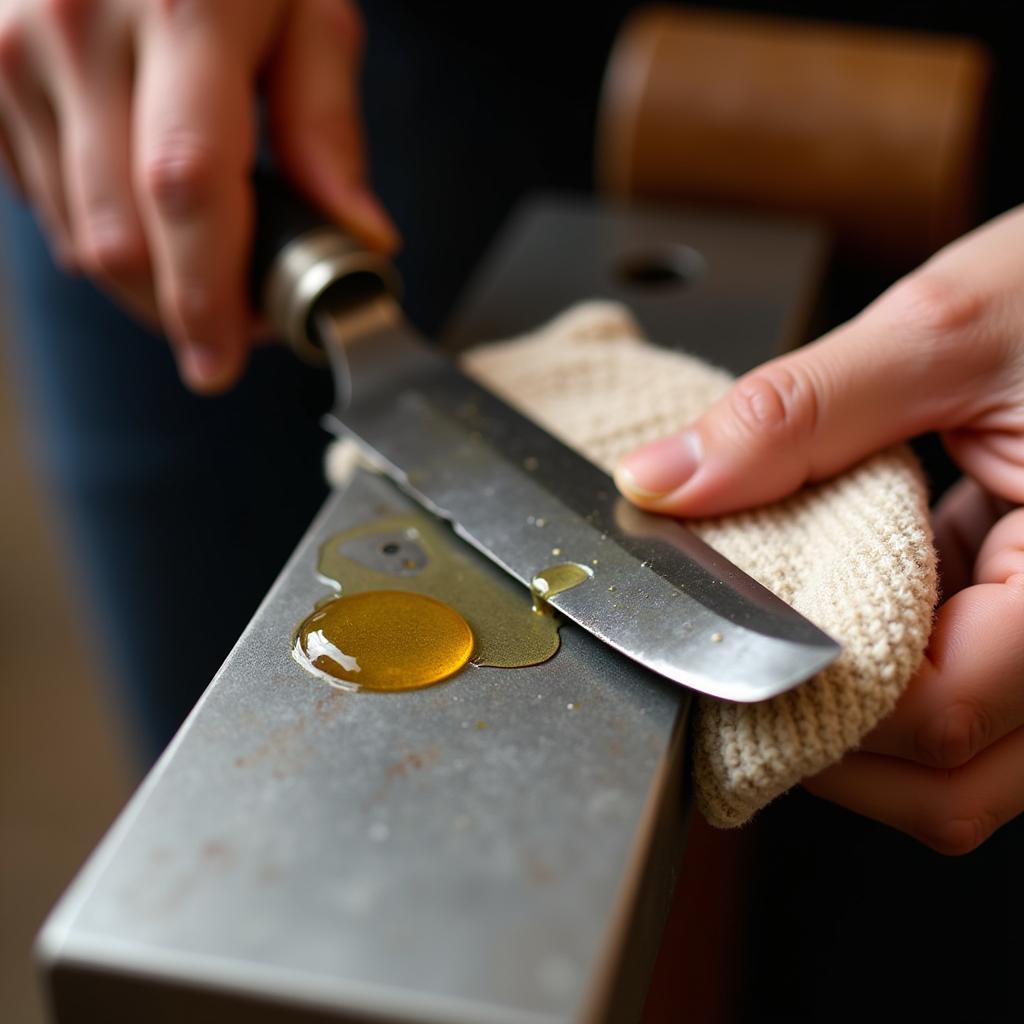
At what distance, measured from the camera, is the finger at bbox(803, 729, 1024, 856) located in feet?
1.41

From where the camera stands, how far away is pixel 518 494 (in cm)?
47

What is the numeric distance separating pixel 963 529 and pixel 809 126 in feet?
1.12

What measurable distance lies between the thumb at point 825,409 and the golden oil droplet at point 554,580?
2.0 inches

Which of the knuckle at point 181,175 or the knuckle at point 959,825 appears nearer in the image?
the knuckle at point 959,825

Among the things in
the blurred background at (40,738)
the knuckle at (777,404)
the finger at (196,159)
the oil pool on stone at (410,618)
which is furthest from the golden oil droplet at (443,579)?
the blurred background at (40,738)

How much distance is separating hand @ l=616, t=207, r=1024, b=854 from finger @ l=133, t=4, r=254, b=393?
0.29 metres

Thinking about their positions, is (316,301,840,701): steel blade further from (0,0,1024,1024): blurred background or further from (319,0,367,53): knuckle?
(0,0,1024,1024): blurred background

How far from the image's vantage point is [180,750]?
0.36 metres

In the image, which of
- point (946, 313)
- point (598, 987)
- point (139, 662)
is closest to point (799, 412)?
point (946, 313)

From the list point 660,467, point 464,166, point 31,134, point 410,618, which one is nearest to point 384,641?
point 410,618

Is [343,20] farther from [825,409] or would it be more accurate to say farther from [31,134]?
[825,409]

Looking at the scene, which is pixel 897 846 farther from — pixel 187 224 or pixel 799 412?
pixel 187 224

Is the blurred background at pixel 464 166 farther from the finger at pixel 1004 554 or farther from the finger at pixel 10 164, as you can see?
the finger at pixel 1004 554

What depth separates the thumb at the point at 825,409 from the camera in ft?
1.52
